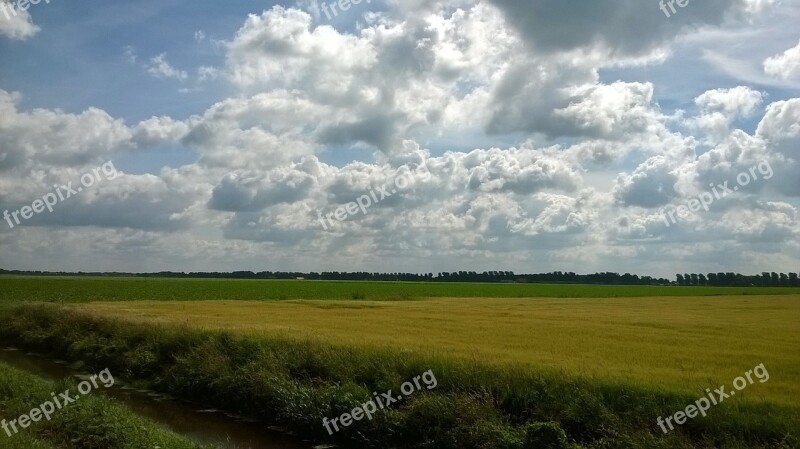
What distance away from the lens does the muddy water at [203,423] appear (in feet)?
52.9

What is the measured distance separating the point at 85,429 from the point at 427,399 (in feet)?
25.1

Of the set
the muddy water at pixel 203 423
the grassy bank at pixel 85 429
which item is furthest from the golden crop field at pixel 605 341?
the grassy bank at pixel 85 429

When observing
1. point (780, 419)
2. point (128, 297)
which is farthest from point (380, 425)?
point (128, 297)

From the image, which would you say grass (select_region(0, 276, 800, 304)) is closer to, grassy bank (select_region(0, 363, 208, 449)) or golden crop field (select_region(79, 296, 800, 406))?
golden crop field (select_region(79, 296, 800, 406))

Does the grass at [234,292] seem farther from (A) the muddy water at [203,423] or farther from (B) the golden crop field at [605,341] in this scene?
(A) the muddy water at [203,423]

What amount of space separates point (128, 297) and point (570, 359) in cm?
5185

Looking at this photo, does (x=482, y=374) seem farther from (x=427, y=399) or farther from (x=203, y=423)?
(x=203, y=423)

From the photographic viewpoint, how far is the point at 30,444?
1195cm

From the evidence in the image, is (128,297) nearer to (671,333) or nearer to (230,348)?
(230,348)

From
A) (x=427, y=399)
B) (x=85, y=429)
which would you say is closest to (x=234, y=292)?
(x=85, y=429)

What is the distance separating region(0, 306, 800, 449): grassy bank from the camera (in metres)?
12.6

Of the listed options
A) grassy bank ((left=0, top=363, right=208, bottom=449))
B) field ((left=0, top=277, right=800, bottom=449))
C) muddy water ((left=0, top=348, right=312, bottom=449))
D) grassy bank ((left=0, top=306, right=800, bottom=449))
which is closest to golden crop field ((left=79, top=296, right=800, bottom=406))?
field ((left=0, top=277, right=800, bottom=449))

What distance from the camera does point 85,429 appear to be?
13977 mm

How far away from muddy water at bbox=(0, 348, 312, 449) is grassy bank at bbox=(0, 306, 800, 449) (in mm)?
524
